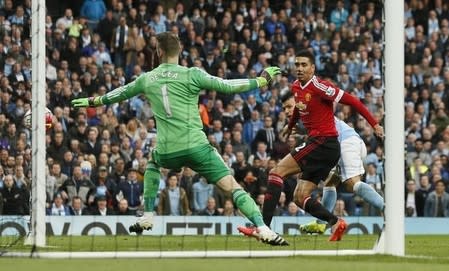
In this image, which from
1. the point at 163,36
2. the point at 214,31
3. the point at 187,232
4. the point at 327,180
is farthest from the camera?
the point at 214,31

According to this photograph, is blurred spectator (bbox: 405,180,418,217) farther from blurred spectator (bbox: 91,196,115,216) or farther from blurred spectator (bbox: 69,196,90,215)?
blurred spectator (bbox: 69,196,90,215)

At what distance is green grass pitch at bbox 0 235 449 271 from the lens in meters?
11.5

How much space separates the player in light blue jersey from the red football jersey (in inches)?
55.3

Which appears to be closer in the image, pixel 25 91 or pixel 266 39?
pixel 25 91

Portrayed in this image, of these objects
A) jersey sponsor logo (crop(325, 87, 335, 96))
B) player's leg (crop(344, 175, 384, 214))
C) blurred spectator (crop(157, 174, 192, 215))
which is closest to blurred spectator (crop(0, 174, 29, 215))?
blurred spectator (crop(157, 174, 192, 215))

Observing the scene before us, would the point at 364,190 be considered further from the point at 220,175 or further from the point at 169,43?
the point at 169,43

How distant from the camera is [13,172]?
19.9 m

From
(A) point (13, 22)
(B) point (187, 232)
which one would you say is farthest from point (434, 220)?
(A) point (13, 22)

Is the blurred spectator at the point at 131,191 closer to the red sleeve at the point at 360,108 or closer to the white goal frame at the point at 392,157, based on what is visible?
the red sleeve at the point at 360,108

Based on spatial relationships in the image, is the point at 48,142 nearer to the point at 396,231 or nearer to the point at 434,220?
the point at 434,220

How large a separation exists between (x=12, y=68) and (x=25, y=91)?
0.47m

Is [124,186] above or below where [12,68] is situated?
below

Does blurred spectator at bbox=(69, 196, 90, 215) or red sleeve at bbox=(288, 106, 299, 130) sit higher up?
red sleeve at bbox=(288, 106, 299, 130)

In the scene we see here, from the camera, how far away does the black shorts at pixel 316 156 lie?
1639 centimetres
